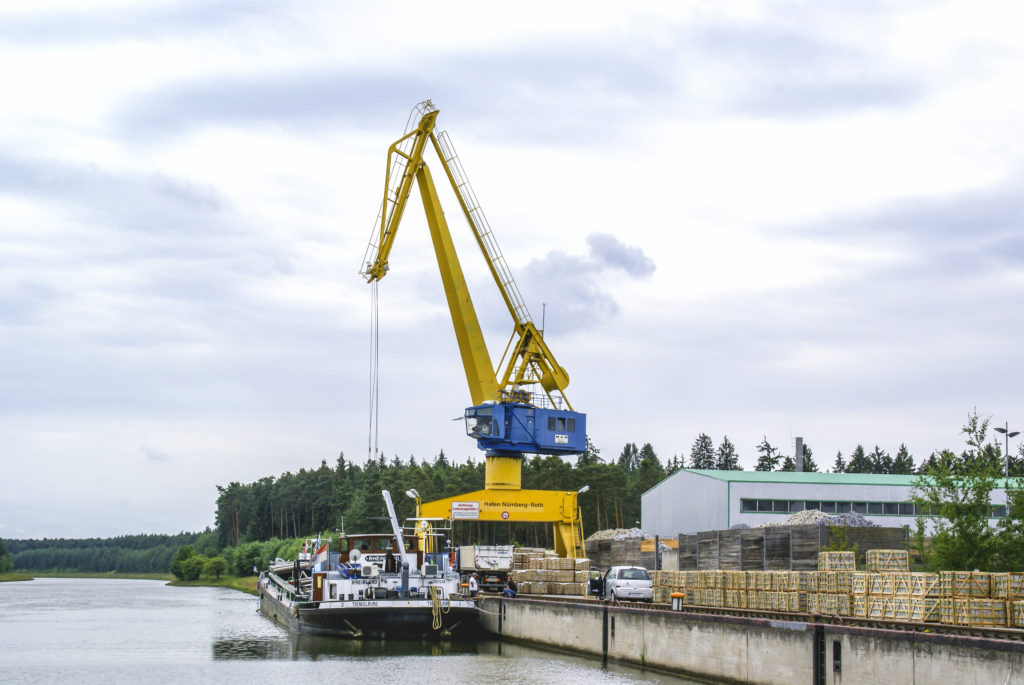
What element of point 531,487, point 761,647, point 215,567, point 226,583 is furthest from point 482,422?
point 215,567

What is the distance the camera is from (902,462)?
528 feet

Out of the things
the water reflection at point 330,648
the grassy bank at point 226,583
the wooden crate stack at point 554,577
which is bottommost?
the grassy bank at point 226,583

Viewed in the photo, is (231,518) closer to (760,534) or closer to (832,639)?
(760,534)

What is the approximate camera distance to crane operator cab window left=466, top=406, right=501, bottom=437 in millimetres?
59219

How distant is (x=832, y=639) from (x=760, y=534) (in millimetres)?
19744

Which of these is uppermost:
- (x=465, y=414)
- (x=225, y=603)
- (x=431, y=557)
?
(x=465, y=414)

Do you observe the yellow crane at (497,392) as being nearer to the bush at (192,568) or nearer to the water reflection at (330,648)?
the water reflection at (330,648)

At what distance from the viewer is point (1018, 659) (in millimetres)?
19172

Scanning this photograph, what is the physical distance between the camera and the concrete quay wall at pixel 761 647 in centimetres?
2045

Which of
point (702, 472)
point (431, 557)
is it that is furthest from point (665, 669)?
point (702, 472)

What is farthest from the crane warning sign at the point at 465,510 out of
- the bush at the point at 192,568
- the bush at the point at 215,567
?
the bush at the point at 192,568

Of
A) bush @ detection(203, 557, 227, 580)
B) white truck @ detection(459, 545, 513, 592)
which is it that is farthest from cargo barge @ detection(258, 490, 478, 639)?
bush @ detection(203, 557, 227, 580)

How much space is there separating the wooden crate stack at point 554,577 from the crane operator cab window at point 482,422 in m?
10.2

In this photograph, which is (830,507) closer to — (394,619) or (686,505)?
(686,505)
